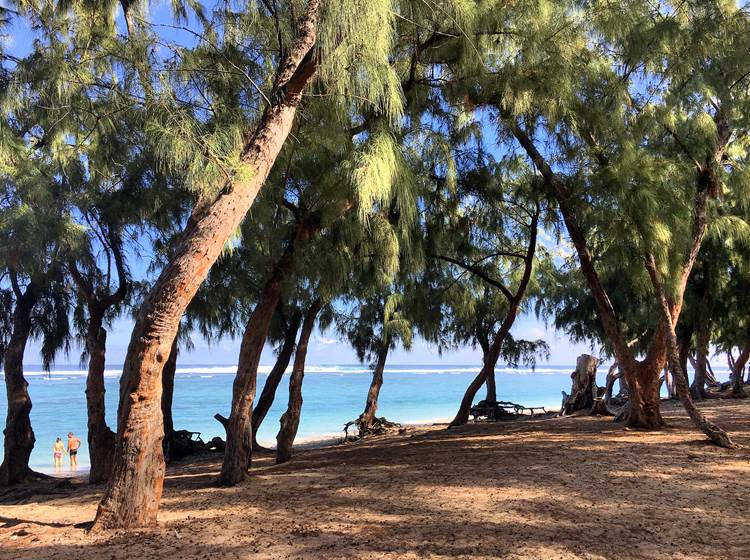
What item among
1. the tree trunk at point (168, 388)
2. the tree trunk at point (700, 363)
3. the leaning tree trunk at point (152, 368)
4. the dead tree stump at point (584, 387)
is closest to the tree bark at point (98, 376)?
the tree trunk at point (168, 388)

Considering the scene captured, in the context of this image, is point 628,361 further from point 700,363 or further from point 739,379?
point 739,379

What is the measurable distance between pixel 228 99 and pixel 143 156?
218cm

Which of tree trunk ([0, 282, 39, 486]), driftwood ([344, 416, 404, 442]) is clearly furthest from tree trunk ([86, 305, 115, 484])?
driftwood ([344, 416, 404, 442])

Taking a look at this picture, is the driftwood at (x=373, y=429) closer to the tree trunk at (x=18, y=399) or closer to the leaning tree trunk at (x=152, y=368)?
the tree trunk at (x=18, y=399)

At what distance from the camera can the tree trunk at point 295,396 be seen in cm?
866

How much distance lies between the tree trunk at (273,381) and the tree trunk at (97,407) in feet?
9.81

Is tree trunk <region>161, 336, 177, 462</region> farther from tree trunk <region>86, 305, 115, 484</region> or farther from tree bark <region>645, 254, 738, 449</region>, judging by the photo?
tree bark <region>645, 254, 738, 449</region>

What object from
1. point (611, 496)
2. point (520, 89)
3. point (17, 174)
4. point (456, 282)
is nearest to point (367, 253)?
point (520, 89)

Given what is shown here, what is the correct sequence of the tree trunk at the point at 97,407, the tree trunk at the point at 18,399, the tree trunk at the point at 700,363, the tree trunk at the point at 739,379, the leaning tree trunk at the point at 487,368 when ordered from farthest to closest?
the tree trunk at the point at 739,379
the tree trunk at the point at 700,363
the leaning tree trunk at the point at 487,368
the tree trunk at the point at 18,399
the tree trunk at the point at 97,407

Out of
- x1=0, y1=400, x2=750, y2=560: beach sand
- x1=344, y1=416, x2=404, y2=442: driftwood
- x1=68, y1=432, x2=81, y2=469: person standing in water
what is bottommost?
x1=68, y1=432, x2=81, y2=469: person standing in water

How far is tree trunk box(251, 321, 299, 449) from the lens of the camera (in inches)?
458

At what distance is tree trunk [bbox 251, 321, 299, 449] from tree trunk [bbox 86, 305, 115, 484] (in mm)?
2989

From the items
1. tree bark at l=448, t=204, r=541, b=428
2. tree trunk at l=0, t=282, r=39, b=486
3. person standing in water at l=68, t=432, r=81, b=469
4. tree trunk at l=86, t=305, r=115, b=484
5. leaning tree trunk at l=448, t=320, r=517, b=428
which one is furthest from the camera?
person standing in water at l=68, t=432, r=81, b=469

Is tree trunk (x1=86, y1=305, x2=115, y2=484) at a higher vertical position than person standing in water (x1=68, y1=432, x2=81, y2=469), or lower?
higher
